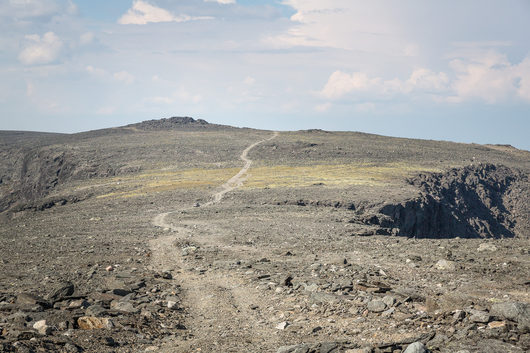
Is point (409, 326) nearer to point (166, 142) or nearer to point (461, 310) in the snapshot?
point (461, 310)

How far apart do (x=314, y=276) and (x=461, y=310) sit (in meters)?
6.01

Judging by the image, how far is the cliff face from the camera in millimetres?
42000

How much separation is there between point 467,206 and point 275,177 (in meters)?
26.0

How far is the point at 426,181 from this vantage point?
62406 mm

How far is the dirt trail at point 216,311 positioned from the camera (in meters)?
10.6

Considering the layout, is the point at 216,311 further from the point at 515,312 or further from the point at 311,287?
the point at 515,312

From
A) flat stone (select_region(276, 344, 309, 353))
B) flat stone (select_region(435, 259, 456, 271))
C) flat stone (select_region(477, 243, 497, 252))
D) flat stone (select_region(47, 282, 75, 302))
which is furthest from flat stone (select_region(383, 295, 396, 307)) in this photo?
flat stone (select_region(47, 282, 75, 302))

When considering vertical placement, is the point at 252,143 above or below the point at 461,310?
above

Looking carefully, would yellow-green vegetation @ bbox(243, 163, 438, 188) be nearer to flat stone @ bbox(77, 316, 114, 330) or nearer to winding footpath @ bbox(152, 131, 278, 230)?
winding footpath @ bbox(152, 131, 278, 230)

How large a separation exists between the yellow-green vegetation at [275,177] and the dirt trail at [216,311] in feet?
115

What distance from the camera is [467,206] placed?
6156 centimetres

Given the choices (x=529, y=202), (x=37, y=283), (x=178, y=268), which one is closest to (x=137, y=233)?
(x=178, y=268)

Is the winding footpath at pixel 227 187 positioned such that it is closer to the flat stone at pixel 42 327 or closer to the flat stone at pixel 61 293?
the flat stone at pixel 61 293

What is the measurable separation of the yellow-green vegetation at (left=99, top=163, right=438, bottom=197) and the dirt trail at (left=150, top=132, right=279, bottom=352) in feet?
115
